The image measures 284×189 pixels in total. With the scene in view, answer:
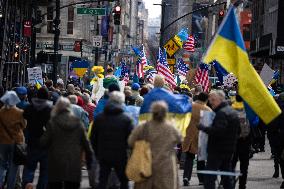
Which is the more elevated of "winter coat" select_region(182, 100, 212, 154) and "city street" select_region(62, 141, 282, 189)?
"winter coat" select_region(182, 100, 212, 154)

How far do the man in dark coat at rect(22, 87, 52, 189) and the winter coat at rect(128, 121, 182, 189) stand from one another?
217 centimetres

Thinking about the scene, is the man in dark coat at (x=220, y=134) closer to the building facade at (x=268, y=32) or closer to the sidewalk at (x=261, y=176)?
the sidewalk at (x=261, y=176)

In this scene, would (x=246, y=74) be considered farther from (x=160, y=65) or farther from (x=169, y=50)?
(x=169, y=50)

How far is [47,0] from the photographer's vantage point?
152ft

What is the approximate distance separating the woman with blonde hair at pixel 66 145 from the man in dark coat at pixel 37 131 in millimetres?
1559

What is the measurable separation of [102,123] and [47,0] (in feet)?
114

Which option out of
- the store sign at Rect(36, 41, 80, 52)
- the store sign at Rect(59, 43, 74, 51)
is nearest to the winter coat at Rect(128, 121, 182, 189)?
the store sign at Rect(36, 41, 80, 52)

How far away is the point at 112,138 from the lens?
40.0ft

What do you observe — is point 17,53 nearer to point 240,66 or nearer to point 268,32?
point 240,66

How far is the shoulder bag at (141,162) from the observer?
1156cm

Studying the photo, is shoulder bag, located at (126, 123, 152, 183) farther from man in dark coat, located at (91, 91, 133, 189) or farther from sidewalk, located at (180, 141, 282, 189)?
sidewalk, located at (180, 141, 282, 189)

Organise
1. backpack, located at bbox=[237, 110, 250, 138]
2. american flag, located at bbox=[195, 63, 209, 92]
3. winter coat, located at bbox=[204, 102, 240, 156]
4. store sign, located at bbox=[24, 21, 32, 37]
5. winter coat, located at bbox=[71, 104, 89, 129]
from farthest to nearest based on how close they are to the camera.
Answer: store sign, located at bbox=[24, 21, 32, 37] < american flag, located at bbox=[195, 63, 209, 92] < winter coat, located at bbox=[71, 104, 89, 129] < backpack, located at bbox=[237, 110, 250, 138] < winter coat, located at bbox=[204, 102, 240, 156]

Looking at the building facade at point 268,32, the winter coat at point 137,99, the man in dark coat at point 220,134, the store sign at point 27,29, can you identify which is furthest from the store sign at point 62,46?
the man in dark coat at point 220,134

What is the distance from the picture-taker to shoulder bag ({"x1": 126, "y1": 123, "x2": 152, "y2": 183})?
37.9 feet
